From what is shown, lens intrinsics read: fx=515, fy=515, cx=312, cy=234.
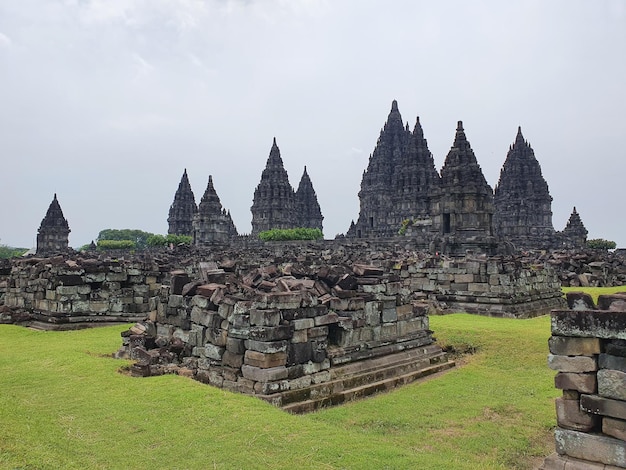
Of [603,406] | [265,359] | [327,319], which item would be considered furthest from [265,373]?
[603,406]

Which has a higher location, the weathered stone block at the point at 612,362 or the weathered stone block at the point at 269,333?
the weathered stone block at the point at 612,362

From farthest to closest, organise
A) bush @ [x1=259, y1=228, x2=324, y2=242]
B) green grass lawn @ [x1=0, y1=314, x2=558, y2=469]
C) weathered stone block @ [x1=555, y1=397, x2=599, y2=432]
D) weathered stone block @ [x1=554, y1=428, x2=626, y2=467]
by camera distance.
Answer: bush @ [x1=259, y1=228, x2=324, y2=242] < green grass lawn @ [x1=0, y1=314, x2=558, y2=469] < weathered stone block @ [x1=555, y1=397, x2=599, y2=432] < weathered stone block @ [x1=554, y1=428, x2=626, y2=467]

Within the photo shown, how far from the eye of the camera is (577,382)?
4.69 metres

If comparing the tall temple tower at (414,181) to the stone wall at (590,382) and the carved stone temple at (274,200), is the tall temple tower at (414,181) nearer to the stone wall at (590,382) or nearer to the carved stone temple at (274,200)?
the carved stone temple at (274,200)

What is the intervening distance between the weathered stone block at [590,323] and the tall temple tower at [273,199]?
58.0 meters

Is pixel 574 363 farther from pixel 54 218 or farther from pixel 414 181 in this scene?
pixel 54 218

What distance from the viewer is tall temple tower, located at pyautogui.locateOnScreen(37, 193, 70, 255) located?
5584cm

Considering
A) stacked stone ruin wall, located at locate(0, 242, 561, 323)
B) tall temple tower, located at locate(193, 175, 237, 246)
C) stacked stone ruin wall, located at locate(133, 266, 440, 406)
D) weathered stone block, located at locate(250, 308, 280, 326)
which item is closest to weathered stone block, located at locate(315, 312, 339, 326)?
stacked stone ruin wall, located at locate(133, 266, 440, 406)

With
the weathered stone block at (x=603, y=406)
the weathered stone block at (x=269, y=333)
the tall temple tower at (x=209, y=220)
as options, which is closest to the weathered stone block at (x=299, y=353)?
the weathered stone block at (x=269, y=333)

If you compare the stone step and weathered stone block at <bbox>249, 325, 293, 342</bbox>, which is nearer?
the stone step

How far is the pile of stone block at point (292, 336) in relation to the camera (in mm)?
7340

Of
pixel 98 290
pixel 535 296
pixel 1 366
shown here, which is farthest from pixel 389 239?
pixel 1 366

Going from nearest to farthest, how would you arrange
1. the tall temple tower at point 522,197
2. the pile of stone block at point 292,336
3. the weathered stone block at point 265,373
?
the weathered stone block at point 265,373 → the pile of stone block at point 292,336 → the tall temple tower at point 522,197

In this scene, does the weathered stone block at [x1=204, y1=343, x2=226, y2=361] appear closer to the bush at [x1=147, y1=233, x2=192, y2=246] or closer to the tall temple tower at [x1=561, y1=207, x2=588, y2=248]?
the tall temple tower at [x1=561, y1=207, x2=588, y2=248]
